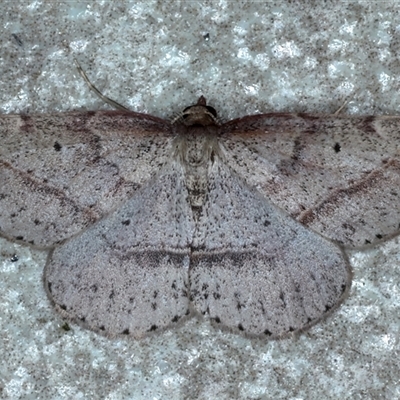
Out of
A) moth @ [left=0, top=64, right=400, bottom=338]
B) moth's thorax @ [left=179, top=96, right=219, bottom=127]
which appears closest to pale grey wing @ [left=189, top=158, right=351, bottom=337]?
moth @ [left=0, top=64, right=400, bottom=338]

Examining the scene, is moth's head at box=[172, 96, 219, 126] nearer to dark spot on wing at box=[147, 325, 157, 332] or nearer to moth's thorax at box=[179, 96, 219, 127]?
moth's thorax at box=[179, 96, 219, 127]

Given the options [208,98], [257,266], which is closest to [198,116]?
[208,98]

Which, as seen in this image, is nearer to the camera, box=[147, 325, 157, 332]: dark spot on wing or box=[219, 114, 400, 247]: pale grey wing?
box=[219, 114, 400, 247]: pale grey wing

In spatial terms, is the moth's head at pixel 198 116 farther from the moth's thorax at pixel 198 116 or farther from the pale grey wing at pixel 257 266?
the pale grey wing at pixel 257 266

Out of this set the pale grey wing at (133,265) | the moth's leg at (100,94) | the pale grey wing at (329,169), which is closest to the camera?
the pale grey wing at (329,169)

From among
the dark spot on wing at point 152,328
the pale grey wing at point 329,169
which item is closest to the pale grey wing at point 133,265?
the dark spot on wing at point 152,328

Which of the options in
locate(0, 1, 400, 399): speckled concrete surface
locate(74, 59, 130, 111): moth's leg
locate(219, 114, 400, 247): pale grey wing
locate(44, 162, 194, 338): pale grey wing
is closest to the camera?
locate(219, 114, 400, 247): pale grey wing

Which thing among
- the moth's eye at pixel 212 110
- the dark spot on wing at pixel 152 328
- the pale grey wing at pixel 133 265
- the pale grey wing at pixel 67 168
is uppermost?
the moth's eye at pixel 212 110
